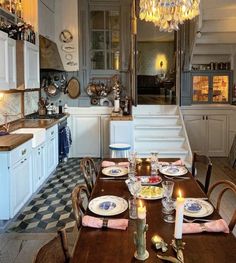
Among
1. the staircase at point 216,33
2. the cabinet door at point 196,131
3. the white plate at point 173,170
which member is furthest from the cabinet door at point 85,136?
the white plate at point 173,170

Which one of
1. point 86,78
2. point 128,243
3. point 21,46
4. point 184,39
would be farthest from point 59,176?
point 128,243

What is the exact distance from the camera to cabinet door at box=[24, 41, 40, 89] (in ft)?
15.5

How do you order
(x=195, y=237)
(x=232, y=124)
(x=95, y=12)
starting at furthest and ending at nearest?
(x=95, y=12), (x=232, y=124), (x=195, y=237)

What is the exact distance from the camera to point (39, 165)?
4.61m

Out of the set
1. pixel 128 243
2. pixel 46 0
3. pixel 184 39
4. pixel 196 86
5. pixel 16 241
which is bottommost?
pixel 16 241

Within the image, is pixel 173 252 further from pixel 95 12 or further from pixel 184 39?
pixel 95 12

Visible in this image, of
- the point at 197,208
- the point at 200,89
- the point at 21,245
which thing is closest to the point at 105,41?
the point at 200,89

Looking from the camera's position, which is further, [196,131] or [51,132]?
[196,131]

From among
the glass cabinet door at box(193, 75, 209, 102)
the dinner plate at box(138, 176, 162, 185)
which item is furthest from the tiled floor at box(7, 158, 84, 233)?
the glass cabinet door at box(193, 75, 209, 102)

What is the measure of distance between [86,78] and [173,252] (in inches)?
260

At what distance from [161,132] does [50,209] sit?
289cm

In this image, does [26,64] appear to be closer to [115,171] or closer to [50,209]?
[50,209]

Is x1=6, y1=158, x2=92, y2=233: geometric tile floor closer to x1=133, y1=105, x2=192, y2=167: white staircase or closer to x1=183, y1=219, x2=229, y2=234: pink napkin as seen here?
x1=133, y1=105, x2=192, y2=167: white staircase

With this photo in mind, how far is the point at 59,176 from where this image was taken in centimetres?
566
